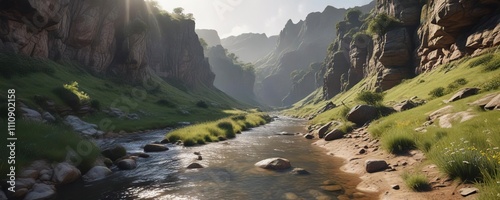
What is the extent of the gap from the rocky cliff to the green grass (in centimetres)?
4568

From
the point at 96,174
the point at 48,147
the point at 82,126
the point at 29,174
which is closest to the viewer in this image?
the point at 29,174

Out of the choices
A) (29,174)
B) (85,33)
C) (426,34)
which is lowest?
(29,174)

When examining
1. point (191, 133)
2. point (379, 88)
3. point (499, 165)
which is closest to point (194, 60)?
point (379, 88)

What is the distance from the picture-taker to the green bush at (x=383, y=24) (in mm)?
69819

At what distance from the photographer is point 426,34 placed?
56250mm

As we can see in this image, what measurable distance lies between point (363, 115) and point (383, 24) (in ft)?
164

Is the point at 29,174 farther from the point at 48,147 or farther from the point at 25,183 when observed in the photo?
the point at 48,147

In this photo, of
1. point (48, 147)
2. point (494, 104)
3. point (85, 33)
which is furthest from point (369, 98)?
point (85, 33)

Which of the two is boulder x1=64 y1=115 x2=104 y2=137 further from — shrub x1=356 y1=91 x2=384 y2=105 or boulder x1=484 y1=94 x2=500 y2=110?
boulder x1=484 y1=94 x2=500 y2=110

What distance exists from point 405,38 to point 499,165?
208 feet

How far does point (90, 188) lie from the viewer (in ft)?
46.6

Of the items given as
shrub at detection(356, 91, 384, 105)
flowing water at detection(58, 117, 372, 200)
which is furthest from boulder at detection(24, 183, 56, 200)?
shrub at detection(356, 91, 384, 105)

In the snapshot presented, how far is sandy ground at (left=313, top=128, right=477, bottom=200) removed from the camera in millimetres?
10375

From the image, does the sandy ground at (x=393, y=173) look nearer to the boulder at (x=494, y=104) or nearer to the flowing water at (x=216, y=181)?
the flowing water at (x=216, y=181)
